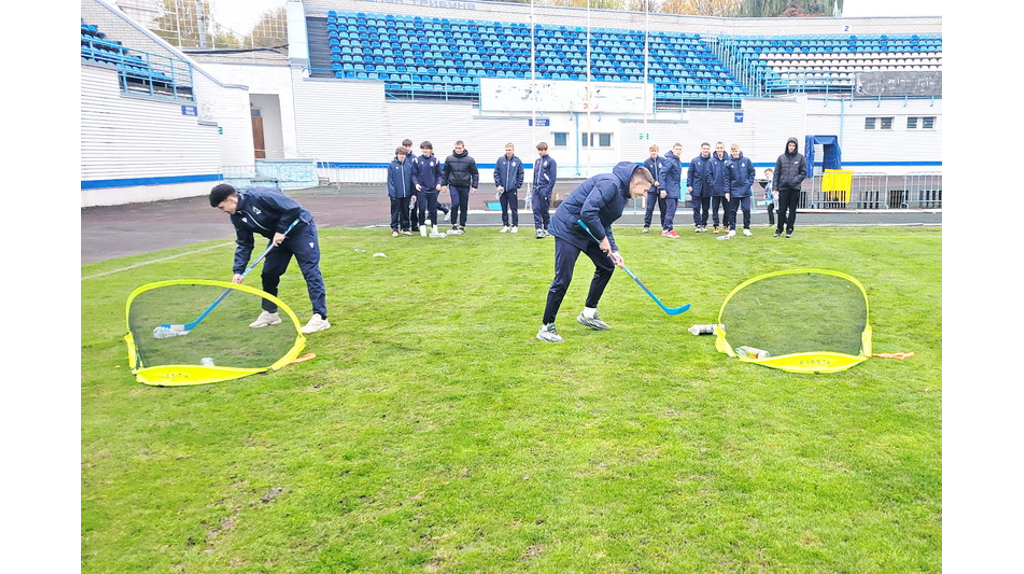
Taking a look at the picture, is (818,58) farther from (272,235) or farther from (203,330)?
(203,330)

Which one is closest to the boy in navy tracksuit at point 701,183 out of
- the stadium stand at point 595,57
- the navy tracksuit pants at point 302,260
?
the navy tracksuit pants at point 302,260

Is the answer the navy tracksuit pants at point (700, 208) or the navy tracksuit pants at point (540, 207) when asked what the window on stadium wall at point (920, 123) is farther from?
the navy tracksuit pants at point (540, 207)

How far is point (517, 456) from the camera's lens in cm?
394

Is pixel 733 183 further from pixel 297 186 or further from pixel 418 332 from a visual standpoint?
pixel 297 186

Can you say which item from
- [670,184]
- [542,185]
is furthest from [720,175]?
[542,185]

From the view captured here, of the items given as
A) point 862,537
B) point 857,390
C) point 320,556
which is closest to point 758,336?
point 857,390

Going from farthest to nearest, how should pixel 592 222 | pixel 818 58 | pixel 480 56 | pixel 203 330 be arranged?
1. pixel 818 58
2. pixel 480 56
3. pixel 592 222
4. pixel 203 330

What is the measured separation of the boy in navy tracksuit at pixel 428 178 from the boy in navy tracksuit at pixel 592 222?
25.0 ft

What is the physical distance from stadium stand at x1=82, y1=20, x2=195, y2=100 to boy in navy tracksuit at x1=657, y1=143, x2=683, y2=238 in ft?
57.9

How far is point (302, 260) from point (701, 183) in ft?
31.5

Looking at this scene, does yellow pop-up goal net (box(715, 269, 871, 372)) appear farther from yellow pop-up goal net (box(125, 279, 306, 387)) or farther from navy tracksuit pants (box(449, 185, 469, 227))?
navy tracksuit pants (box(449, 185, 469, 227))

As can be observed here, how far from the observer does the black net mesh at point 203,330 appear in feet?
17.3

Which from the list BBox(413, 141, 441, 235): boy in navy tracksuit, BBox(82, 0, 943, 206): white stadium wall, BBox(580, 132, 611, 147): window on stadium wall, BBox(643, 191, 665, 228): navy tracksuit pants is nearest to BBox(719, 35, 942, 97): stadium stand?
BBox(82, 0, 943, 206): white stadium wall

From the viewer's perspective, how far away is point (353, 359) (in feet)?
19.2
